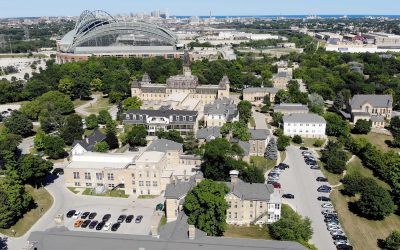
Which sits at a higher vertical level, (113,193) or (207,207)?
(207,207)

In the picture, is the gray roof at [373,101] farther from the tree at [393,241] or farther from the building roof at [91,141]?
the building roof at [91,141]

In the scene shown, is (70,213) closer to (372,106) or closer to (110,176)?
(110,176)

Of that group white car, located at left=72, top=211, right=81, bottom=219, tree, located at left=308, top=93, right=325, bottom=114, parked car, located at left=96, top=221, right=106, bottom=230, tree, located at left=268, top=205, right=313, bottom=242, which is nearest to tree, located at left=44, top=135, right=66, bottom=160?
white car, located at left=72, top=211, right=81, bottom=219

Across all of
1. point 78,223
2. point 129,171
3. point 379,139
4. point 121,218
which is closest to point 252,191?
point 121,218

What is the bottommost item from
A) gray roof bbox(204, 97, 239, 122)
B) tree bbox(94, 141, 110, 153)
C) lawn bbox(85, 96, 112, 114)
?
lawn bbox(85, 96, 112, 114)

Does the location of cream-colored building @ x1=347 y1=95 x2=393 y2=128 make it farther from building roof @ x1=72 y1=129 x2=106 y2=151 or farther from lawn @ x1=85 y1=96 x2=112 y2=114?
lawn @ x1=85 y1=96 x2=112 y2=114

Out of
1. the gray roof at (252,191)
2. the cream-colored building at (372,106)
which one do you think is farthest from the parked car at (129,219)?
the cream-colored building at (372,106)
